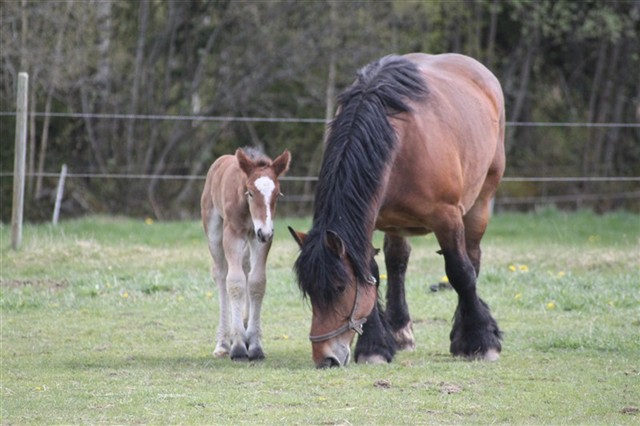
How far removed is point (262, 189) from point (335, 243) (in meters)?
0.69

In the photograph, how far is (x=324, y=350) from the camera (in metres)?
6.49

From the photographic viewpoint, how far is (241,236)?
727 centimetres

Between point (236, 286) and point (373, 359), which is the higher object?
point (236, 286)

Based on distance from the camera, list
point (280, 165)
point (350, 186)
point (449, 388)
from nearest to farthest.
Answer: point (449, 388) < point (350, 186) < point (280, 165)

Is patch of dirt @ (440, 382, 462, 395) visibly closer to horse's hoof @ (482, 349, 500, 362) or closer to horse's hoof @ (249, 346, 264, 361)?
horse's hoof @ (482, 349, 500, 362)

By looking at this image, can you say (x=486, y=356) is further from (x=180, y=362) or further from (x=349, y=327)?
(x=180, y=362)

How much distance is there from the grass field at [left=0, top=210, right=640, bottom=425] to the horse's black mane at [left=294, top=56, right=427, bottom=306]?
2.00 feet

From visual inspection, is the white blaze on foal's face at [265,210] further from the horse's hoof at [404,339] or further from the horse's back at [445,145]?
the horse's hoof at [404,339]

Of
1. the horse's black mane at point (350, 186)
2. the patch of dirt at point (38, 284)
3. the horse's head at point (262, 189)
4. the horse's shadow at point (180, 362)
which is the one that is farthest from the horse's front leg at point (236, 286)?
the patch of dirt at point (38, 284)

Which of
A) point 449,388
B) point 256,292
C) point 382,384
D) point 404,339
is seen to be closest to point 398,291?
point 404,339

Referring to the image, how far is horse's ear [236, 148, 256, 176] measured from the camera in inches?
272

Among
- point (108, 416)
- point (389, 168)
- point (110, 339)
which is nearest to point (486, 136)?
point (389, 168)

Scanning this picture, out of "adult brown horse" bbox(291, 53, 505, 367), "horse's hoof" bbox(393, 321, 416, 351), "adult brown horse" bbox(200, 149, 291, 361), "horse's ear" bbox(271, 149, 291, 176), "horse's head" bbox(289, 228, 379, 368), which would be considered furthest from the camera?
"horse's hoof" bbox(393, 321, 416, 351)

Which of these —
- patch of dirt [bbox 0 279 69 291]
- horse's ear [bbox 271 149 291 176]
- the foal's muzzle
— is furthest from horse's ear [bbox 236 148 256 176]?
patch of dirt [bbox 0 279 69 291]
